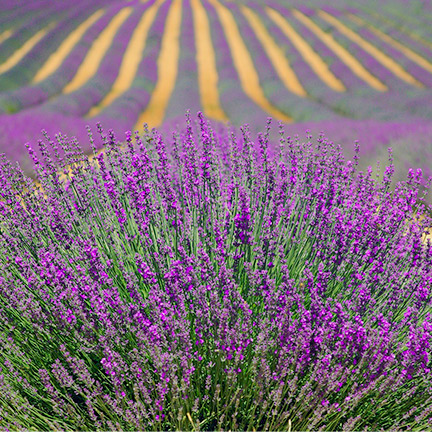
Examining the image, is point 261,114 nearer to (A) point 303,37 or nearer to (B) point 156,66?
(B) point 156,66

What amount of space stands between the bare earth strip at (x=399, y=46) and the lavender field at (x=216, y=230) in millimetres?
133

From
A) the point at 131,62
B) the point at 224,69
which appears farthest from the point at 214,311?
the point at 131,62

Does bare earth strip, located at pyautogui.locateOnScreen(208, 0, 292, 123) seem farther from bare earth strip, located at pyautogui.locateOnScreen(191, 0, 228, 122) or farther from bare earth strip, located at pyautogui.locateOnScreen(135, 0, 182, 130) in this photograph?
bare earth strip, located at pyautogui.locateOnScreen(135, 0, 182, 130)

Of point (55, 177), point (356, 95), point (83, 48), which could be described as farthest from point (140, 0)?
point (55, 177)

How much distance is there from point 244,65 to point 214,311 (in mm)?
18989

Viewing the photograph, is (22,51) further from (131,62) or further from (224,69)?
(224,69)

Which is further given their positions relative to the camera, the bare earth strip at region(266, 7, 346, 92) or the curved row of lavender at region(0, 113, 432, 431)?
the bare earth strip at region(266, 7, 346, 92)

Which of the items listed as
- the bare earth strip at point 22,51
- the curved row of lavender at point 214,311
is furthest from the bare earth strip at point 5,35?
the curved row of lavender at point 214,311

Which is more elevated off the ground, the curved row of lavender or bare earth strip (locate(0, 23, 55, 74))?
bare earth strip (locate(0, 23, 55, 74))

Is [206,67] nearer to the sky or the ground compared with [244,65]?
nearer to the sky

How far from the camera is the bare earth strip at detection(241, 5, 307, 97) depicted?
16.2 meters

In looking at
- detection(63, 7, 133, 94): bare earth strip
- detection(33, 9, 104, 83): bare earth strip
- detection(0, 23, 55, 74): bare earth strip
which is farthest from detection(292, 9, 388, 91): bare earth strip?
detection(0, 23, 55, 74): bare earth strip

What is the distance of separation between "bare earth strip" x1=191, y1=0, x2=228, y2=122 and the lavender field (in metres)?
0.15

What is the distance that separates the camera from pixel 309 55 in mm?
19391
